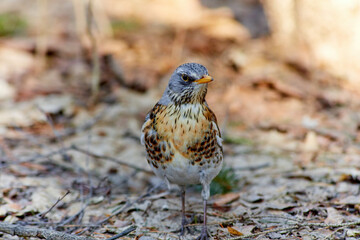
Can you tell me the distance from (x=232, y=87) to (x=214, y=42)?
1.68 m

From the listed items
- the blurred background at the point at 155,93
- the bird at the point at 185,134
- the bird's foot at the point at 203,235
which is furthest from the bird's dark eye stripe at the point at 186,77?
the blurred background at the point at 155,93

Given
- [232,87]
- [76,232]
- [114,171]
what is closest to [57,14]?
[232,87]

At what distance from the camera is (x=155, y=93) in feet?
26.2

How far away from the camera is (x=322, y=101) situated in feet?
24.6

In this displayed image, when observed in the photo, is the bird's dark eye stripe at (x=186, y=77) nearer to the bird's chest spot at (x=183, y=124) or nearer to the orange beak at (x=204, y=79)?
the orange beak at (x=204, y=79)

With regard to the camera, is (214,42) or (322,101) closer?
(322,101)

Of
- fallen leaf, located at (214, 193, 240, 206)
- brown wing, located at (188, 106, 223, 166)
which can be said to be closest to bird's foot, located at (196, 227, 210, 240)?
brown wing, located at (188, 106, 223, 166)

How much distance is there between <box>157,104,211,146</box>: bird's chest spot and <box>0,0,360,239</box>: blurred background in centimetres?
111

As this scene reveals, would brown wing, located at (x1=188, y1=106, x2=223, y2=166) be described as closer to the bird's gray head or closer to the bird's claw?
the bird's gray head

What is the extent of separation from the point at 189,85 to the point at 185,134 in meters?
0.50

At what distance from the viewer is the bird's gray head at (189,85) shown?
4.17 metres

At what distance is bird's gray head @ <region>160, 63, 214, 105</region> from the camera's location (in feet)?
13.7

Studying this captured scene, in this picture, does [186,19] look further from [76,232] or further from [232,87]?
[76,232]

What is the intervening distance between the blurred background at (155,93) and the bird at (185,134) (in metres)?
0.83
